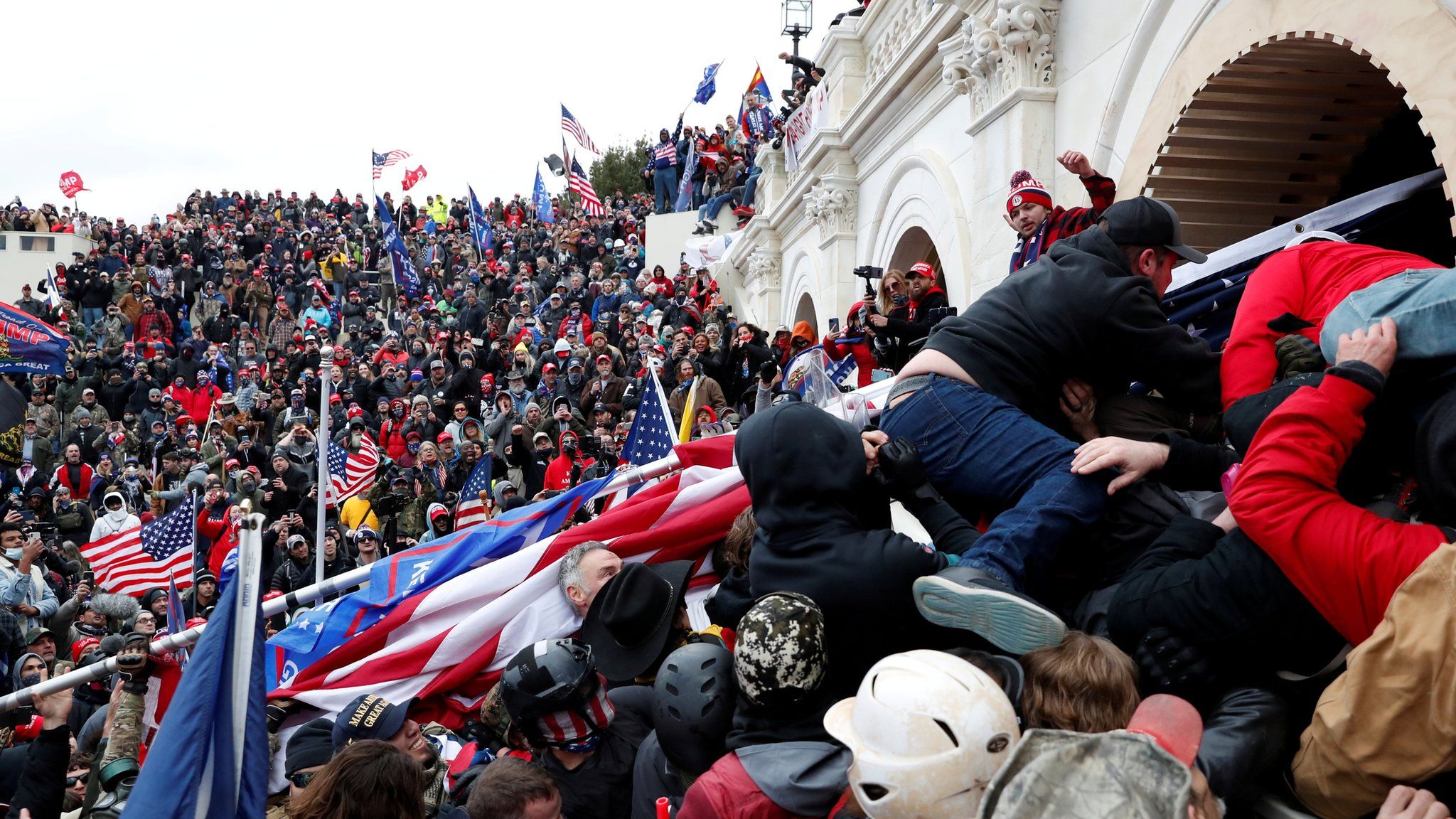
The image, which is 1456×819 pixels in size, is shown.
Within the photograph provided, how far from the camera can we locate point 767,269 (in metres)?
19.1

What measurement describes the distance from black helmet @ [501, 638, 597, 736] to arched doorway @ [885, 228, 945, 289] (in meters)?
9.14

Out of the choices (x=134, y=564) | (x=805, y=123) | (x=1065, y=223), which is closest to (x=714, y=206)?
(x=805, y=123)

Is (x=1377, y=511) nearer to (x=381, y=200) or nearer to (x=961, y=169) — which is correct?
(x=961, y=169)

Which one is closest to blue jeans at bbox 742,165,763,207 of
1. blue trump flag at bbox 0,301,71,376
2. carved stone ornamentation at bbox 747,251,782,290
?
carved stone ornamentation at bbox 747,251,782,290

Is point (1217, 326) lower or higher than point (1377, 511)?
higher

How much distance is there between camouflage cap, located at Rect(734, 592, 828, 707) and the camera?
2881 mm

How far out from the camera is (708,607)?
172 inches

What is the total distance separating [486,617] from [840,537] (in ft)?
8.29

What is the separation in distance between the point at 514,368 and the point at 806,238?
182 inches

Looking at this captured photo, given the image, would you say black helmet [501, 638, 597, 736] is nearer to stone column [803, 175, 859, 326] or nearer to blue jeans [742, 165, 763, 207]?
stone column [803, 175, 859, 326]

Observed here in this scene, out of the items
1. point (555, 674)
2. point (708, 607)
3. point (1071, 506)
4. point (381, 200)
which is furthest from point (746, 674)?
point (381, 200)

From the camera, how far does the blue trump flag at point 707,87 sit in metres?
28.1

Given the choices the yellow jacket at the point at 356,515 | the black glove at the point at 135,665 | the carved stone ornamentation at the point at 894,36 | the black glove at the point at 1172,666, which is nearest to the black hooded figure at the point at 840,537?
the black glove at the point at 1172,666

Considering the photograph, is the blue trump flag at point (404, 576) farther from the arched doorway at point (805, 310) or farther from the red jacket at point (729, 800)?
the arched doorway at point (805, 310)
